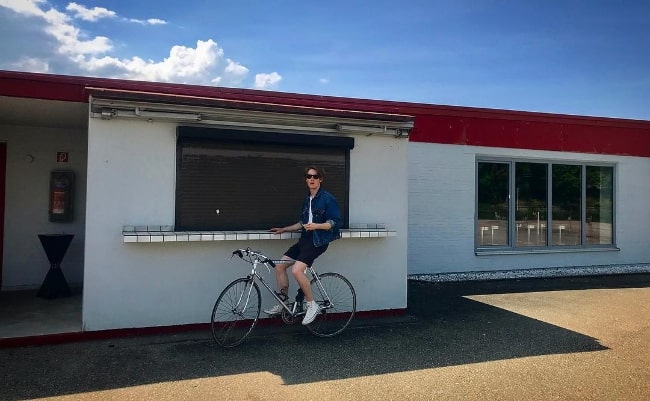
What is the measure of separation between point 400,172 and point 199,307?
3254mm

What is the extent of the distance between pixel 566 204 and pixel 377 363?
8566 mm

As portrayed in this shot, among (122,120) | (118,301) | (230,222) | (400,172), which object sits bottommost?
(118,301)

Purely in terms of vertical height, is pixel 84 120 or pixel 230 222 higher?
pixel 84 120

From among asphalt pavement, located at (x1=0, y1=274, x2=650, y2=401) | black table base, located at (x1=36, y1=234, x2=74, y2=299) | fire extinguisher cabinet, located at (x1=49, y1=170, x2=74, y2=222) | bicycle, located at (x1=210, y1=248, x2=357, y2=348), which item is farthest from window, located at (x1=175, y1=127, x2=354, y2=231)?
fire extinguisher cabinet, located at (x1=49, y1=170, x2=74, y2=222)

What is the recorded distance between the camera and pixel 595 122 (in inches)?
452

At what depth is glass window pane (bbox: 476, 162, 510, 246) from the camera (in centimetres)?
1070

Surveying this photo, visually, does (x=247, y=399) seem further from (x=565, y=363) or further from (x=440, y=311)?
(x=440, y=311)

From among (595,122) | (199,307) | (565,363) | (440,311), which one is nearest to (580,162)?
(595,122)

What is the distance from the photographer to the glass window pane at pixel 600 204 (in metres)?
11.8

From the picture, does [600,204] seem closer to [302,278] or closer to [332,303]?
[332,303]

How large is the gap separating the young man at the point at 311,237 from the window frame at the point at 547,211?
5.79m

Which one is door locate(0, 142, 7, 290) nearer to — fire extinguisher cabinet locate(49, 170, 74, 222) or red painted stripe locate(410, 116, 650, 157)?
fire extinguisher cabinet locate(49, 170, 74, 222)

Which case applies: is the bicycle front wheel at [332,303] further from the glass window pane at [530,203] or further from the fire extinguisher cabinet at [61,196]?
the glass window pane at [530,203]

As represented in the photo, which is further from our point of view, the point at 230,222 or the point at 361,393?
the point at 230,222
